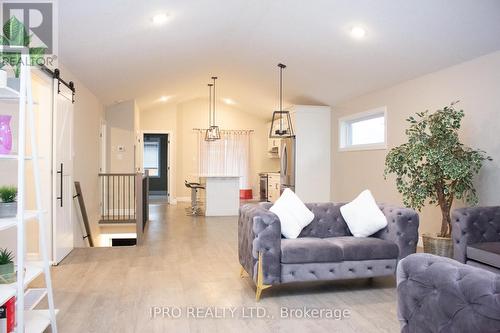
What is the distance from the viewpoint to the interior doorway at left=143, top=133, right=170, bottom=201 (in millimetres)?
13711

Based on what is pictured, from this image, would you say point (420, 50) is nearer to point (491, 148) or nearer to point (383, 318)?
point (491, 148)

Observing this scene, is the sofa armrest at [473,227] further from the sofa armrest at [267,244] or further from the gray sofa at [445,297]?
the gray sofa at [445,297]

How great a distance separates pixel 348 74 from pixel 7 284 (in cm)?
531

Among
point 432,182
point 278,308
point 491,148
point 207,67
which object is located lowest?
point 278,308

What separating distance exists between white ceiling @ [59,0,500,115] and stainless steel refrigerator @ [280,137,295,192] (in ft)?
3.64

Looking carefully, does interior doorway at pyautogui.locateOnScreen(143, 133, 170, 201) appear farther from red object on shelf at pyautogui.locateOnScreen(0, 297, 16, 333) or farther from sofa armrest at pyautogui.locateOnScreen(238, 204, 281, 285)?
red object on shelf at pyautogui.locateOnScreen(0, 297, 16, 333)

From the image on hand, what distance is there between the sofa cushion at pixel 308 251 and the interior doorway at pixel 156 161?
36.1 ft

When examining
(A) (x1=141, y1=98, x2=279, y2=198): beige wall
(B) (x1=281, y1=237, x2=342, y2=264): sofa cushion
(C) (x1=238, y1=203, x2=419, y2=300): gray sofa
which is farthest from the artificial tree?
(A) (x1=141, y1=98, x2=279, y2=198): beige wall

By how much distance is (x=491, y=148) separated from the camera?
4059 mm

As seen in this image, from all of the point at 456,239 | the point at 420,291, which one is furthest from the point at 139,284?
the point at 456,239

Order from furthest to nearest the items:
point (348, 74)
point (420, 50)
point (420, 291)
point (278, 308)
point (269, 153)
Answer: point (269, 153) < point (348, 74) < point (420, 50) < point (278, 308) < point (420, 291)

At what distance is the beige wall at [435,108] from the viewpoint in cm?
407

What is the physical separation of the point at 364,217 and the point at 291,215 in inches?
29.6

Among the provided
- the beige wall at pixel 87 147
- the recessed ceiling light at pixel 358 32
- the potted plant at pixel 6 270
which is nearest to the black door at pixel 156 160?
the beige wall at pixel 87 147
